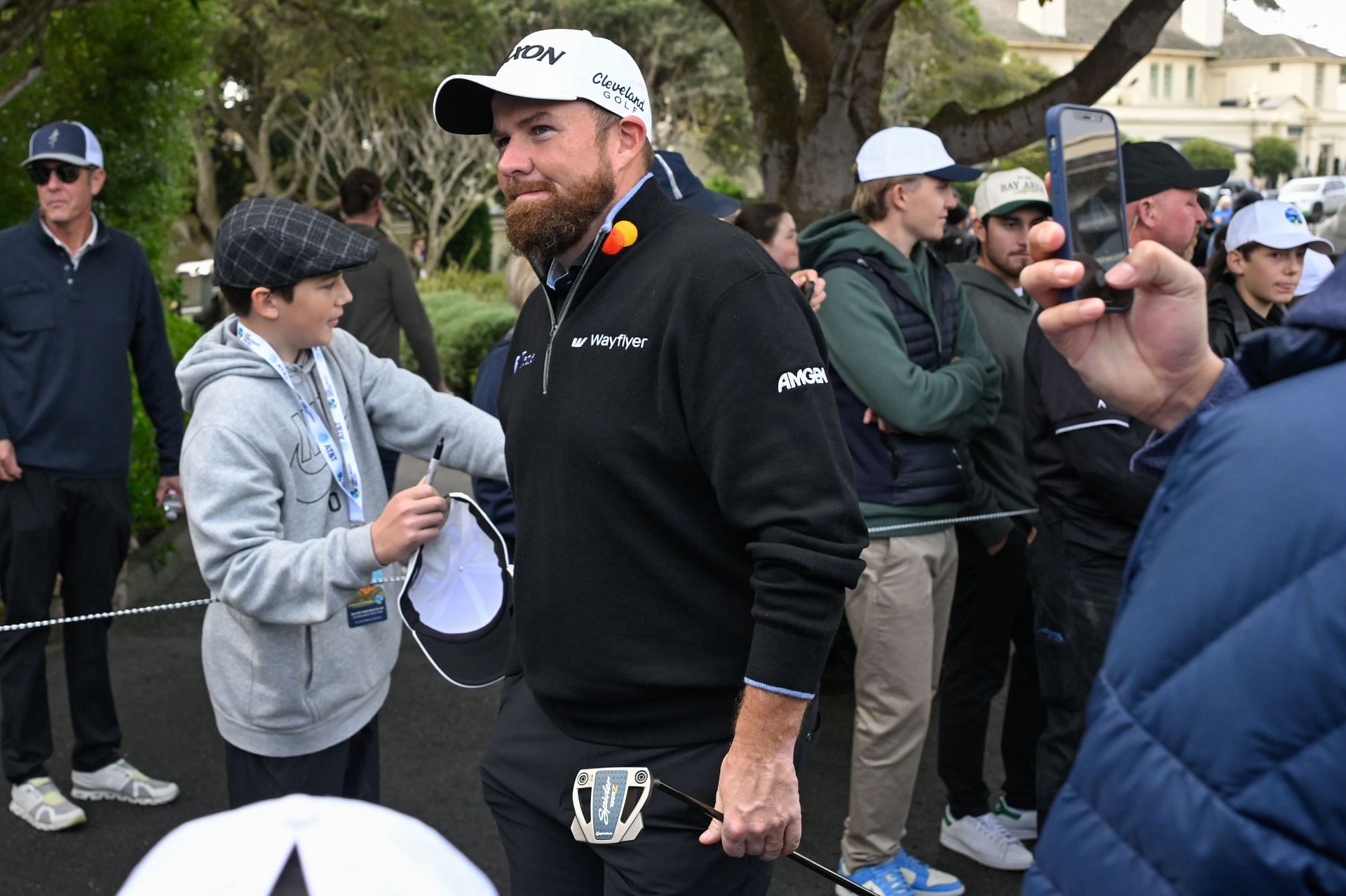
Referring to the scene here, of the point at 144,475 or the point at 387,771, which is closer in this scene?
the point at 387,771

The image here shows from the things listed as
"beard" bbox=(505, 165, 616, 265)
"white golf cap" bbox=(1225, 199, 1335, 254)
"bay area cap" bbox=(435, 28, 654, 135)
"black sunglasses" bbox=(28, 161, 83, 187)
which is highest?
"bay area cap" bbox=(435, 28, 654, 135)

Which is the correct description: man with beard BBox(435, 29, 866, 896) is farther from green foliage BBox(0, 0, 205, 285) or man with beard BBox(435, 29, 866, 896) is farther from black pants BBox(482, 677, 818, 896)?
green foliage BBox(0, 0, 205, 285)

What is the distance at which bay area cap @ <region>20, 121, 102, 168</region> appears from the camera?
4906mm

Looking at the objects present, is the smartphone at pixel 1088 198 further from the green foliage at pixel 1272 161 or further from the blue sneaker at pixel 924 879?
the green foliage at pixel 1272 161

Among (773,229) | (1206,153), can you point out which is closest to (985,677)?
(773,229)

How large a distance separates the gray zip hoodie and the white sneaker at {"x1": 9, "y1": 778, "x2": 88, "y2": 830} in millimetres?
1803

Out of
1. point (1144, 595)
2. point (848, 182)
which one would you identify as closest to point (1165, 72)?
point (848, 182)

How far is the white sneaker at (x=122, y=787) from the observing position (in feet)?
16.2

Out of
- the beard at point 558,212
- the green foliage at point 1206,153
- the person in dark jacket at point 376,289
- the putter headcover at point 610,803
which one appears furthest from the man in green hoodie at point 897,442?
the green foliage at point 1206,153

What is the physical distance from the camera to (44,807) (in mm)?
4711

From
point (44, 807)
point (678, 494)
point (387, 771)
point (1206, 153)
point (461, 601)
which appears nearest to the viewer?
point (678, 494)

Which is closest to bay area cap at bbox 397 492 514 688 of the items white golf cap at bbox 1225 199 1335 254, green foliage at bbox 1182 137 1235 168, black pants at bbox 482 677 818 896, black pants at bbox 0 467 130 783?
black pants at bbox 482 677 818 896

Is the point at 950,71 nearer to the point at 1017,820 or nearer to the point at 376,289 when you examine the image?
the point at 376,289

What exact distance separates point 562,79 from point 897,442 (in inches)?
79.8
